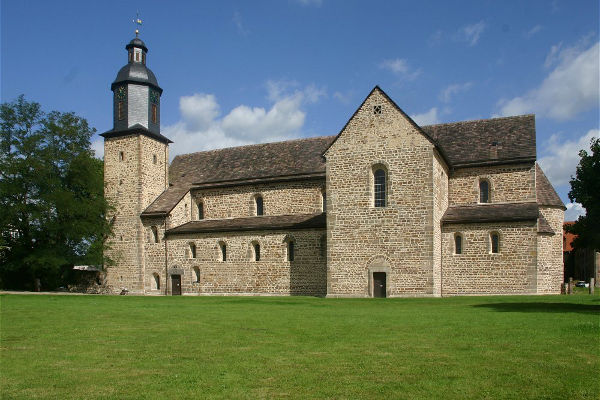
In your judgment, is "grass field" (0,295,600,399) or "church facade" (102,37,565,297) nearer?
"grass field" (0,295,600,399)

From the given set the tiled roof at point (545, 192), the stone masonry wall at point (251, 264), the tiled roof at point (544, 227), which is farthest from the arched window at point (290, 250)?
the tiled roof at point (545, 192)

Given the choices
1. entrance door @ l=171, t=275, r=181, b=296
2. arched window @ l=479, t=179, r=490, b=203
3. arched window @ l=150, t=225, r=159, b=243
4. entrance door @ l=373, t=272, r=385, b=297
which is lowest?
entrance door @ l=171, t=275, r=181, b=296

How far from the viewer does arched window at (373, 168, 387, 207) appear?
3253 centimetres

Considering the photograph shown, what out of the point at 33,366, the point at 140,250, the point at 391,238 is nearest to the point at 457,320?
the point at 33,366

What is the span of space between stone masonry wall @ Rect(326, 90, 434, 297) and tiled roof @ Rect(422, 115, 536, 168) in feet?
13.5

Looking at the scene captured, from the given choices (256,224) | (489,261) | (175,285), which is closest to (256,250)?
(256,224)

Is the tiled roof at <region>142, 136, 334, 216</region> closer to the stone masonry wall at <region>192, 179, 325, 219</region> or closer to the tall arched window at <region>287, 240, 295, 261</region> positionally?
the stone masonry wall at <region>192, 179, 325, 219</region>

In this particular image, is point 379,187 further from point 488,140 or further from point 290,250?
point 488,140

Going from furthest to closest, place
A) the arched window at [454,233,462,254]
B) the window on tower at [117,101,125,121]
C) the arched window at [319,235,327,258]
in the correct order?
the window on tower at [117,101,125,121] < the arched window at [319,235,327,258] < the arched window at [454,233,462,254]

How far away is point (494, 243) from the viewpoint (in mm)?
32750

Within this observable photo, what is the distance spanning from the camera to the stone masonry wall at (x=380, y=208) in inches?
1232

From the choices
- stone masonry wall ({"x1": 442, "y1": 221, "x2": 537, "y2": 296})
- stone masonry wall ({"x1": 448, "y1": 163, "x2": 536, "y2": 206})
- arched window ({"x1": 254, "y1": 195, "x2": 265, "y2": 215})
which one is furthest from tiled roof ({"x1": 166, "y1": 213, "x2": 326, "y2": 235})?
stone masonry wall ({"x1": 448, "y1": 163, "x2": 536, "y2": 206})

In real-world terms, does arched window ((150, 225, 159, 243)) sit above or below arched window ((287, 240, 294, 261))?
above

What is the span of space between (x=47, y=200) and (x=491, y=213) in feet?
100.0
